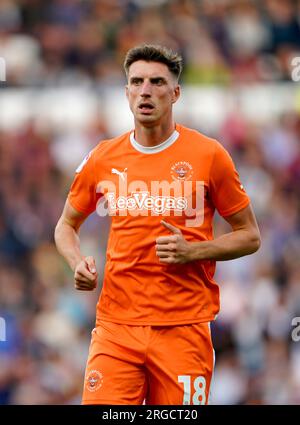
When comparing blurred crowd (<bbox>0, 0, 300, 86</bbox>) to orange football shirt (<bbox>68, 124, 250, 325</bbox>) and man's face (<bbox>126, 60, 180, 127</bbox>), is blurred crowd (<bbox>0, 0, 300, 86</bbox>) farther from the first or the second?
orange football shirt (<bbox>68, 124, 250, 325</bbox>)

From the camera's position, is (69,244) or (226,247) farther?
(69,244)

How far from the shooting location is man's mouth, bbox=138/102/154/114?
6488 millimetres

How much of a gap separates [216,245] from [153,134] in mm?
740

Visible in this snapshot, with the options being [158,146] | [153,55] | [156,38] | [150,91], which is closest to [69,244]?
[158,146]

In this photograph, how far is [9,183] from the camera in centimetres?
1281

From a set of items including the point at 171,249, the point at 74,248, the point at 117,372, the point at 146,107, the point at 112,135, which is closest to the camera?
the point at 171,249

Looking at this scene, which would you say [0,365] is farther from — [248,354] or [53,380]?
[248,354]

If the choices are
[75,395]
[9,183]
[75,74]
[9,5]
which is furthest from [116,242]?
[9,5]

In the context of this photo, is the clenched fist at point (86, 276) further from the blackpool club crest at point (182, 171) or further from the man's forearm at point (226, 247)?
the blackpool club crest at point (182, 171)

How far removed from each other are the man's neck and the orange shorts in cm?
106

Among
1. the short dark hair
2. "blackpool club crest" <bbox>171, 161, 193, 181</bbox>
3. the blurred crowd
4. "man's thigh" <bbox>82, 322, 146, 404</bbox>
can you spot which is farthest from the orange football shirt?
the blurred crowd

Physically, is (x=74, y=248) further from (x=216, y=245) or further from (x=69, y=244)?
(x=216, y=245)

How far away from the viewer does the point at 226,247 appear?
6.45 m

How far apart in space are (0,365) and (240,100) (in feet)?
14.8
